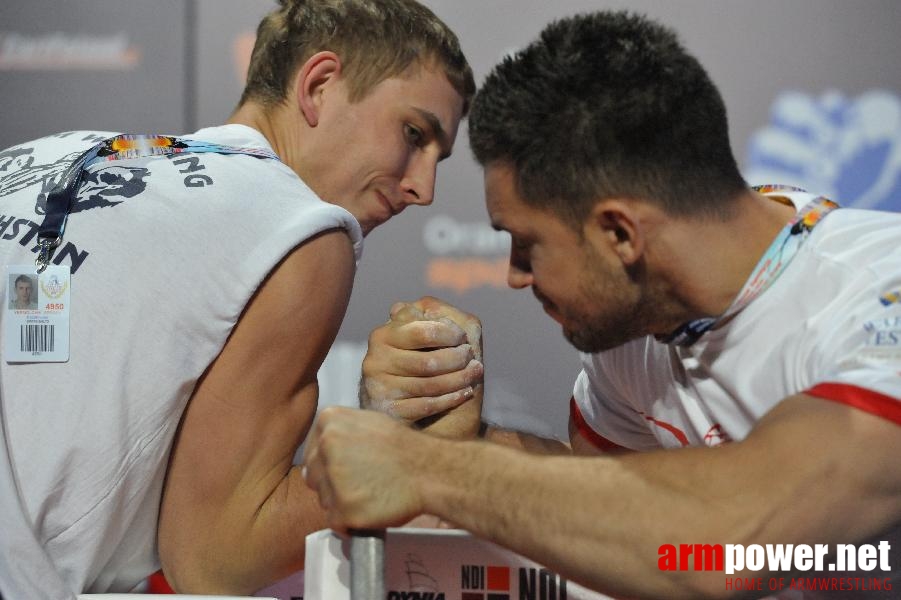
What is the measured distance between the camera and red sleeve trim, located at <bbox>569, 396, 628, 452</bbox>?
1.85 meters

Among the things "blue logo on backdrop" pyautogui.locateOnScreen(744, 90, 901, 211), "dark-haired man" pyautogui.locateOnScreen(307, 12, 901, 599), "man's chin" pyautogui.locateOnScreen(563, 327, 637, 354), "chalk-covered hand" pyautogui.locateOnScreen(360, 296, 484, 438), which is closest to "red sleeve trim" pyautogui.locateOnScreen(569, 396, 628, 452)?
"dark-haired man" pyautogui.locateOnScreen(307, 12, 901, 599)

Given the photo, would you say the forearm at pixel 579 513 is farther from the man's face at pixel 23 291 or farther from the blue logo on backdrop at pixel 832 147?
the blue logo on backdrop at pixel 832 147

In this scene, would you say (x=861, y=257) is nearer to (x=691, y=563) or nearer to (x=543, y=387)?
(x=691, y=563)

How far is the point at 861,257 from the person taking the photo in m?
1.23

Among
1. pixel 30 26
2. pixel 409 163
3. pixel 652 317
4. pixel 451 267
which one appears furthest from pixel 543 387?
pixel 30 26

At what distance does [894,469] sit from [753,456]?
0.46 feet

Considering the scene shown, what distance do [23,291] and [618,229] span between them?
75cm

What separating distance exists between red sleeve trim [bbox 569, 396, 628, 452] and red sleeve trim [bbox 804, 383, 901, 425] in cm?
84

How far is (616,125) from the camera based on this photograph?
126 cm

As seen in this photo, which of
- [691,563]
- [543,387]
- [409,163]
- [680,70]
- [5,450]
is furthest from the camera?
[543,387]

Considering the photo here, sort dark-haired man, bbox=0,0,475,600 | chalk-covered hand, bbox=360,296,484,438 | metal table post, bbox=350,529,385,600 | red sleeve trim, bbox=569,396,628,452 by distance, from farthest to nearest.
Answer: red sleeve trim, bbox=569,396,628,452 < chalk-covered hand, bbox=360,296,484,438 < dark-haired man, bbox=0,0,475,600 < metal table post, bbox=350,529,385,600

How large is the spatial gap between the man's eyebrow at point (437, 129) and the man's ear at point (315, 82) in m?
0.16

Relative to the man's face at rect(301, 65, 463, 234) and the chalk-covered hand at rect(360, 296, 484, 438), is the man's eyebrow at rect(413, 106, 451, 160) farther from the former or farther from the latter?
the chalk-covered hand at rect(360, 296, 484, 438)

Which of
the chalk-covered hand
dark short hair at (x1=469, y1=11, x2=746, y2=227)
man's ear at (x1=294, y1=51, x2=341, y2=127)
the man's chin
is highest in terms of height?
man's ear at (x1=294, y1=51, x2=341, y2=127)
